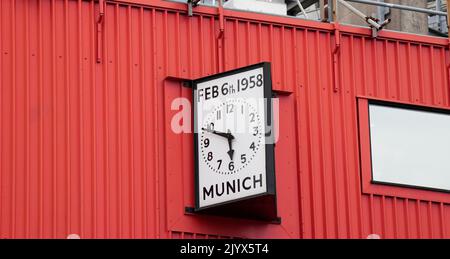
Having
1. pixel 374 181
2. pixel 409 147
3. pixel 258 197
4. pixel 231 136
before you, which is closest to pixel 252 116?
pixel 231 136

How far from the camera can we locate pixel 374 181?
837 inches

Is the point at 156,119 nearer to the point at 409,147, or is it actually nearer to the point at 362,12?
the point at 409,147

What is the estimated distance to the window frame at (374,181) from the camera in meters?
21.2

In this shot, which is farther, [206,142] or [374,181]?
[374,181]

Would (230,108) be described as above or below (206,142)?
above

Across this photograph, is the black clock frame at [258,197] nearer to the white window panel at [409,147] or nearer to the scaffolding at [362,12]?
the scaffolding at [362,12]

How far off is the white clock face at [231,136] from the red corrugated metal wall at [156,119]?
1.46 feet

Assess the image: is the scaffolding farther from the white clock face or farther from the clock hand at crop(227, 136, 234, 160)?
the clock hand at crop(227, 136, 234, 160)

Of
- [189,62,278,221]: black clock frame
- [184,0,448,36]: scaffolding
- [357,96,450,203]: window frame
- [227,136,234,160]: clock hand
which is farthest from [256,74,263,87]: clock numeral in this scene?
[357,96,450,203]: window frame

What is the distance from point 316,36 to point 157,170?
3952mm

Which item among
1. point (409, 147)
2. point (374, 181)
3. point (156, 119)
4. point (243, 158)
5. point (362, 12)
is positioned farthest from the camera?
point (362, 12)

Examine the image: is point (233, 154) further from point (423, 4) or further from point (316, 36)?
point (423, 4)

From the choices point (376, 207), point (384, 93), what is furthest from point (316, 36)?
point (376, 207)

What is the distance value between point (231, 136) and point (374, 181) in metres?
→ 3.04
